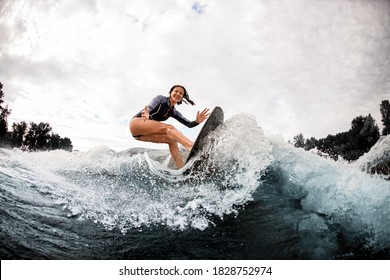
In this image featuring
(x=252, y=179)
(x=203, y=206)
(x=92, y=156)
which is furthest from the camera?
(x=92, y=156)

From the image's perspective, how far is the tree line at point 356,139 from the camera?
15.2 ft

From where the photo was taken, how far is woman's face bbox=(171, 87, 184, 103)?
144 inches

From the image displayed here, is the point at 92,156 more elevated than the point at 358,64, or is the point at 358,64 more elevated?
the point at 358,64

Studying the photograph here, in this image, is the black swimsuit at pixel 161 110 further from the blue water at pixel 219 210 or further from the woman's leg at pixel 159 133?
the blue water at pixel 219 210

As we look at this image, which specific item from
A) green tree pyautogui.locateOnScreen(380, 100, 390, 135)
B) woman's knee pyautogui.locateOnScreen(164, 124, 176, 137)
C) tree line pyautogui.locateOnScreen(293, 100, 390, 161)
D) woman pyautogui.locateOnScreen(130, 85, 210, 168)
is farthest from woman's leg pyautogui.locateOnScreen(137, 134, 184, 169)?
green tree pyautogui.locateOnScreen(380, 100, 390, 135)

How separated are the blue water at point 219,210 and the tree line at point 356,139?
2.53m

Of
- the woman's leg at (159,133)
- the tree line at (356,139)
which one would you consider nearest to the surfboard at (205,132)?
the woman's leg at (159,133)

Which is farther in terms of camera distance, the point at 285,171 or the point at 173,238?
the point at 285,171

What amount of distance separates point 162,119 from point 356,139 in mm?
14809
